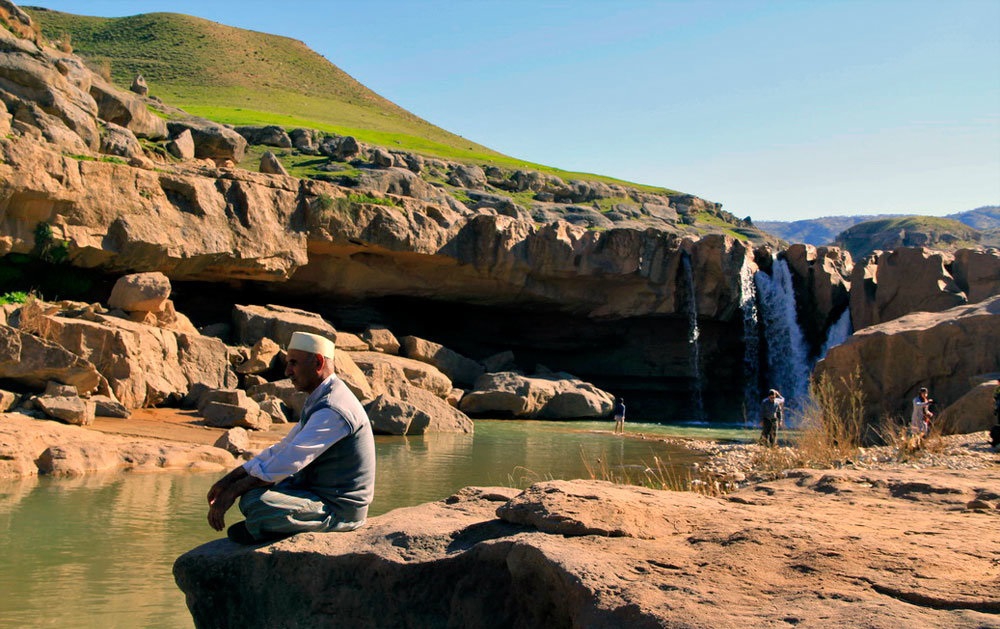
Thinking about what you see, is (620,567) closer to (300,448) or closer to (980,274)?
(300,448)

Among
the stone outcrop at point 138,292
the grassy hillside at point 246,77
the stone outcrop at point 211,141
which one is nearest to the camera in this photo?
the stone outcrop at point 138,292

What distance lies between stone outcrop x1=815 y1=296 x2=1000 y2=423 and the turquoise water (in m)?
5.26

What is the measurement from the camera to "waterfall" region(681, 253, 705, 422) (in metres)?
32.9

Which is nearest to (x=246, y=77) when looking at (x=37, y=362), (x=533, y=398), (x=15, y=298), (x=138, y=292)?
(x=533, y=398)

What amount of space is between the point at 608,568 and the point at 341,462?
1.70 m

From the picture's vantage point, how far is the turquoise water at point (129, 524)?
636 cm

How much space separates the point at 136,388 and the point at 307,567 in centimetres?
1492

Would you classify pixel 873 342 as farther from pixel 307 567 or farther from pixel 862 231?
pixel 862 231

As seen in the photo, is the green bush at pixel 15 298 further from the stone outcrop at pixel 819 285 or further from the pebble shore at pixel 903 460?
the stone outcrop at pixel 819 285

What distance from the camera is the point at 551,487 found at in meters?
4.91

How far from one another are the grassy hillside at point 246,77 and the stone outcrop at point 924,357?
48.6 m

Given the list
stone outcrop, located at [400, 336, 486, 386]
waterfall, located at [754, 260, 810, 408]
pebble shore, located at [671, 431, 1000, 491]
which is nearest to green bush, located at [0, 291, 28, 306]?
stone outcrop, located at [400, 336, 486, 386]

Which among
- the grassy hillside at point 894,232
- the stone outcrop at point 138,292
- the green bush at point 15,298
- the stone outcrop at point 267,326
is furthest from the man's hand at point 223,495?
the grassy hillside at point 894,232

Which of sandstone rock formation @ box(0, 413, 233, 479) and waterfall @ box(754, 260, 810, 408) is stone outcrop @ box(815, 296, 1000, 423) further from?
sandstone rock formation @ box(0, 413, 233, 479)
